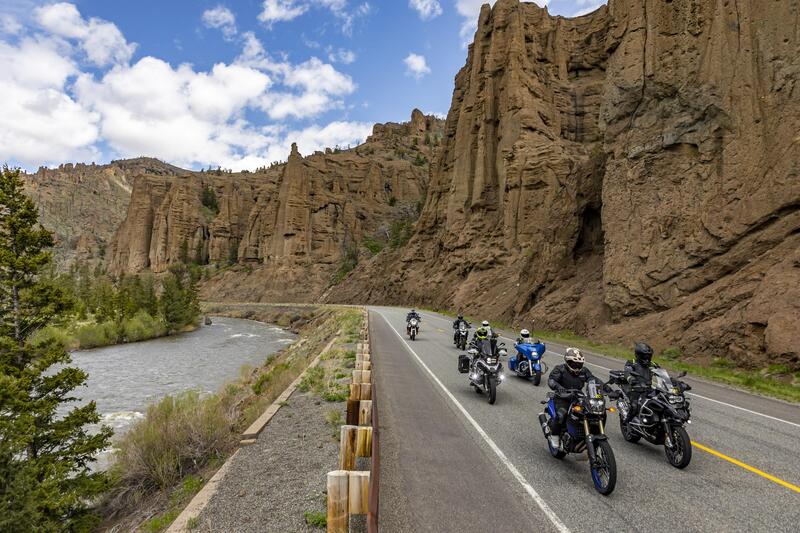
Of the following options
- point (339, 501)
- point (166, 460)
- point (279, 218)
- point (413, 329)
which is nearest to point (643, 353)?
point (339, 501)

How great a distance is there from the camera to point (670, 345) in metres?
17.6

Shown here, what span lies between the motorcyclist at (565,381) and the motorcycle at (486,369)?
10.9 feet

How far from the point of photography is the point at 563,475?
5.92 metres

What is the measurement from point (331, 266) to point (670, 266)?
3190 inches

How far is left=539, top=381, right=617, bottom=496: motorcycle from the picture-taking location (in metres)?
5.29

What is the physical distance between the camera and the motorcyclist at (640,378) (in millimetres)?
7045

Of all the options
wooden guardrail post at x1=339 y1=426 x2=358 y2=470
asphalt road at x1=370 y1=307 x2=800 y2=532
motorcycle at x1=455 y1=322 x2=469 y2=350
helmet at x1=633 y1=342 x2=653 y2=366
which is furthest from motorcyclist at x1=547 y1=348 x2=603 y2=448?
motorcycle at x1=455 y1=322 x2=469 y2=350

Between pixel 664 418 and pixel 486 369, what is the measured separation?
4.18 metres

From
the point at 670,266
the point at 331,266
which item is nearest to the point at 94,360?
the point at 670,266

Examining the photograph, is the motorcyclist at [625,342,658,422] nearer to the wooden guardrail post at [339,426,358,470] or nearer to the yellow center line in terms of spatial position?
the yellow center line

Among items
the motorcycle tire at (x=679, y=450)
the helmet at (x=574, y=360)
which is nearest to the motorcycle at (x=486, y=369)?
the helmet at (x=574, y=360)

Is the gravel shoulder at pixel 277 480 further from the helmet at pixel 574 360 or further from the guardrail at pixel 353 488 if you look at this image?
the helmet at pixel 574 360

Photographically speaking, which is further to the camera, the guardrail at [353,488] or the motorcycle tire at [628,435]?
the motorcycle tire at [628,435]

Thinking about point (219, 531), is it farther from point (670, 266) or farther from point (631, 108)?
point (631, 108)
